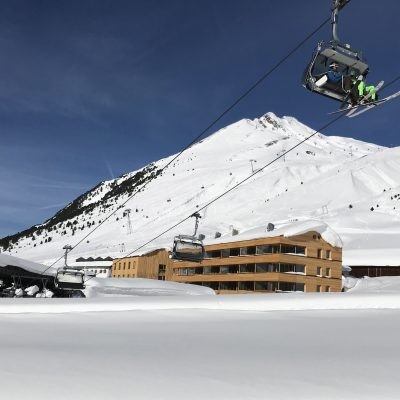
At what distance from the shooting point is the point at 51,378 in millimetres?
3570

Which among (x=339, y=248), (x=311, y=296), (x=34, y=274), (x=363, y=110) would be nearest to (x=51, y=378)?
(x=311, y=296)

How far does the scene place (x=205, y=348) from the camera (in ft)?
16.9

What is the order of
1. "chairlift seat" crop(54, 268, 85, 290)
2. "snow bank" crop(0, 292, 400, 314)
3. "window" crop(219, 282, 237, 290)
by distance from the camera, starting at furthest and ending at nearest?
1. "window" crop(219, 282, 237, 290)
2. "chairlift seat" crop(54, 268, 85, 290)
3. "snow bank" crop(0, 292, 400, 314)

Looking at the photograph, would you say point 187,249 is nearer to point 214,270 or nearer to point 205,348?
point 205,348

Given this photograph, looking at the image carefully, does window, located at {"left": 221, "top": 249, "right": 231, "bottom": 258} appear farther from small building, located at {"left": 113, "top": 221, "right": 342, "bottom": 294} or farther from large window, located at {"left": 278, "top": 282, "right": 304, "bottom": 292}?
large window, located at {"left": 278, "top": 282, "right": 304, "bottom": 292}

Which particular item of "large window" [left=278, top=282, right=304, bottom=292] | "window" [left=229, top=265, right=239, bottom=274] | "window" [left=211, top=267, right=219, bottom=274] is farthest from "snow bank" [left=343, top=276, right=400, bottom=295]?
"window" [left=211, top=267, right=219, bottom=274]

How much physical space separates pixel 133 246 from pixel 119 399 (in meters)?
119

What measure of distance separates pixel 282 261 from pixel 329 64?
3721cm

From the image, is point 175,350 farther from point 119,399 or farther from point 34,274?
point 34,274

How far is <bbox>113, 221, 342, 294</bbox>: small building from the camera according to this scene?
160ft

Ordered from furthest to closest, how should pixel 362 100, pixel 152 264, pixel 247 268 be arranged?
pixel 152 264
pixel 247 268
pixel 362 100

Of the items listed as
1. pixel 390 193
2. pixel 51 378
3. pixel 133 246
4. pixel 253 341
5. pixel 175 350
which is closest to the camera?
pixel 51 378

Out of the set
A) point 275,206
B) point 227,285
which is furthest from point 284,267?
point 275,206

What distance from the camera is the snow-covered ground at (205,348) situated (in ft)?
11.2
